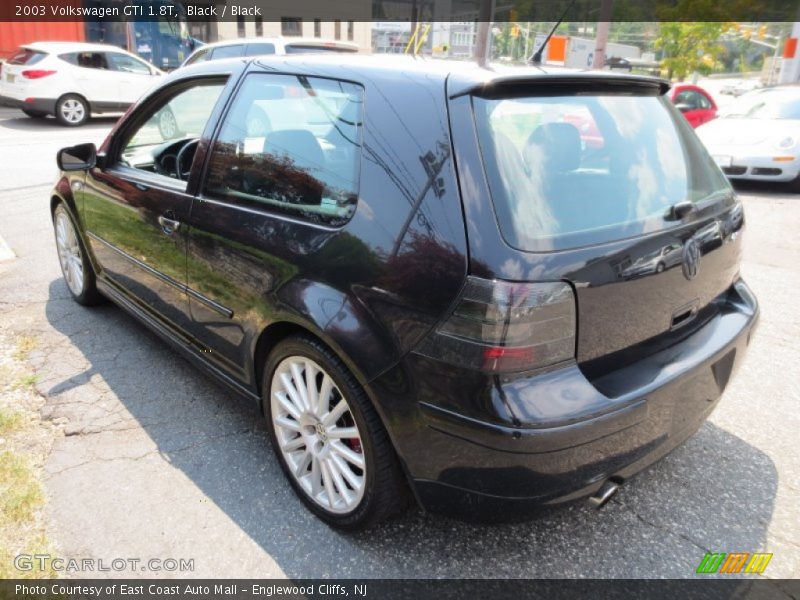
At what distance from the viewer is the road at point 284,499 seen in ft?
7.21

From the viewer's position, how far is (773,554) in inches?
87.5

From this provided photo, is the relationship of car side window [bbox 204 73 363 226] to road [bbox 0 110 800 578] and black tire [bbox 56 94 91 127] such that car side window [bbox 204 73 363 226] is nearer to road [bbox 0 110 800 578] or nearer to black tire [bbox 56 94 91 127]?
road [bbox 0 110 800 578]

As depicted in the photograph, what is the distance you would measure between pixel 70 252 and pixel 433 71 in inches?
131

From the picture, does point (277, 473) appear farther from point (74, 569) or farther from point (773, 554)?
point (773, 554)

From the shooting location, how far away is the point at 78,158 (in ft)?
12.5

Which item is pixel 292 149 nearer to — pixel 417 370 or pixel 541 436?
pixel 417 370

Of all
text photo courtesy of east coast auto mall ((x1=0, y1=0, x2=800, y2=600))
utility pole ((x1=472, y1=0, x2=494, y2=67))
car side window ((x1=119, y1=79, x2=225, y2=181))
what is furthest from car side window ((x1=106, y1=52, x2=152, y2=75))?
text photo courtesy of east coast auto mall ((x1=0, y1=0, x2=800, y2=600))

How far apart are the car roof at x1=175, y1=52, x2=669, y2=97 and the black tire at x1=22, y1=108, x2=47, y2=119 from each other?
1302cm

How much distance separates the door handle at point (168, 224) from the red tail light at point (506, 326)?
5.36ft

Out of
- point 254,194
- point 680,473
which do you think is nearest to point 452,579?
point 680,473

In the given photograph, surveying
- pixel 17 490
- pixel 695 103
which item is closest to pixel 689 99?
pixel 695 103

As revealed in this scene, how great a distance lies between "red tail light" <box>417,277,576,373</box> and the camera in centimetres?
172

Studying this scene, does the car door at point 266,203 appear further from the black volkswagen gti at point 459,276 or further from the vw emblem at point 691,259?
the vw emblem at point 691,259

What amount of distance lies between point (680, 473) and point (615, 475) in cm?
91
